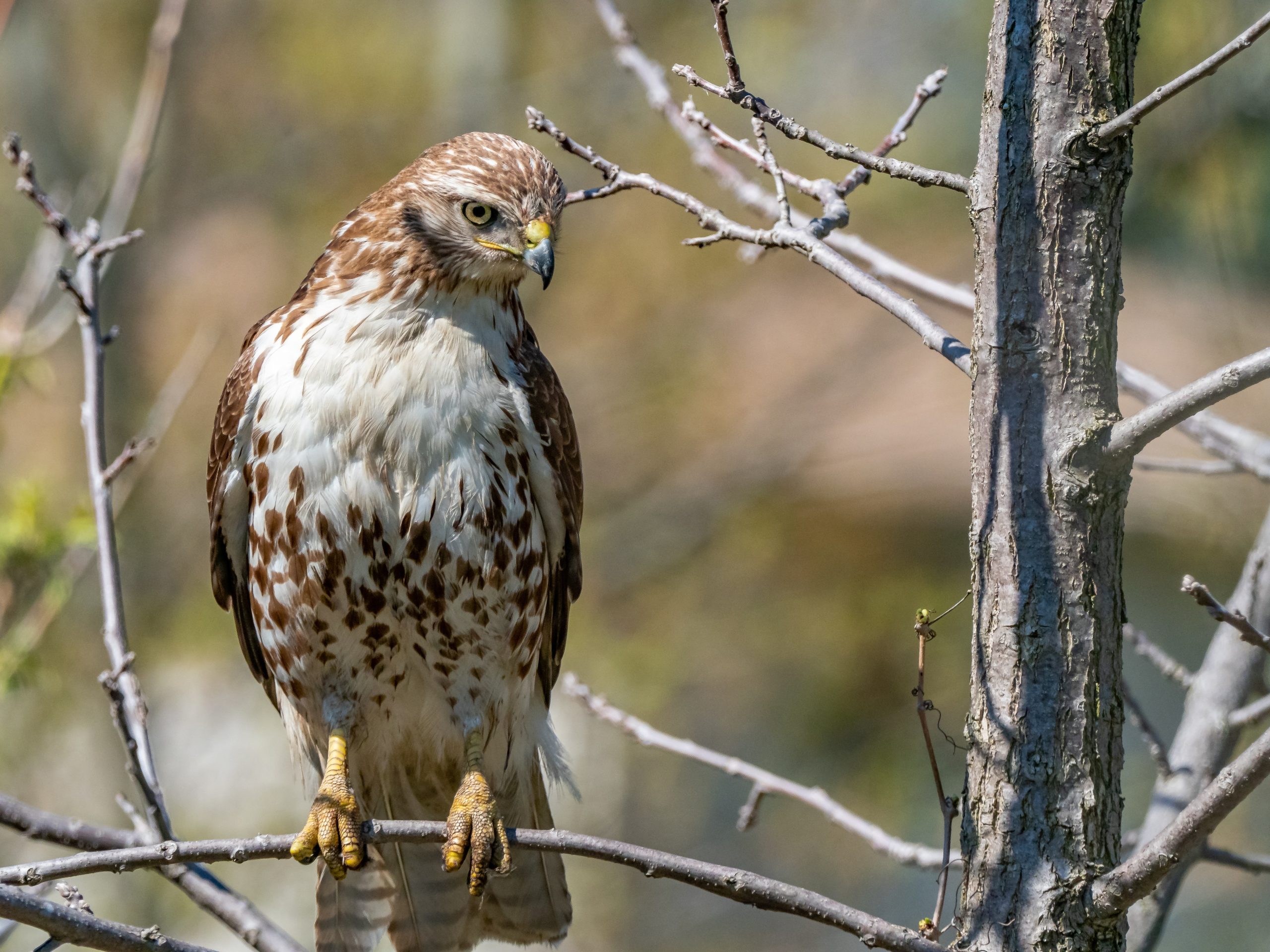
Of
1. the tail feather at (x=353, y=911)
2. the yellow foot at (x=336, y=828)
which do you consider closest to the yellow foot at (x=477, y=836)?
the yellow foot at (x=336, y=828)

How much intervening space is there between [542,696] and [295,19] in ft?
34.5

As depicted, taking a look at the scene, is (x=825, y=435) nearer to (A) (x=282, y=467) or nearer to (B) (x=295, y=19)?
(B) (x=295, y=19)

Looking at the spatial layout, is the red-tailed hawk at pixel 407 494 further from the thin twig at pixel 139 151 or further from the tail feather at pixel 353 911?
the thin twig at pixel 139 151

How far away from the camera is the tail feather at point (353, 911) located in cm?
324

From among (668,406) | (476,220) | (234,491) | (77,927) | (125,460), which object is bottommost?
(77,927)

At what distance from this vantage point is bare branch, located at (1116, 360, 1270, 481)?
277 cm

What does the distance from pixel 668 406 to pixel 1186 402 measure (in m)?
8.37

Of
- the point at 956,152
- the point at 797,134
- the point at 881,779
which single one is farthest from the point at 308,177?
the point at 797,134

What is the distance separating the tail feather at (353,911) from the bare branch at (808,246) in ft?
6.24

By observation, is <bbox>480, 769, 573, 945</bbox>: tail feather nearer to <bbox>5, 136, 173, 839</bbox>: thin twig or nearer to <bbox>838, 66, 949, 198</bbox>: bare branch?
<bbox>5, 136, 173, 839</bbox>: thin twig

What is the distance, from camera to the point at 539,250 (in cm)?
281

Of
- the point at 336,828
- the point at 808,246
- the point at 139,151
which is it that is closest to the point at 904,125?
the point at 808,246

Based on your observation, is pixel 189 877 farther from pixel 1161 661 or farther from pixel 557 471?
pixel 1161 661

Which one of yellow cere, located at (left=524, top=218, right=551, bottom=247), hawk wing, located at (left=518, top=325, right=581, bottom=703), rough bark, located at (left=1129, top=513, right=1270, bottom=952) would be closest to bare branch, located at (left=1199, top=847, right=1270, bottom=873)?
rough bark, located at (left=1129, top=513, right=1270, bottom=952)
